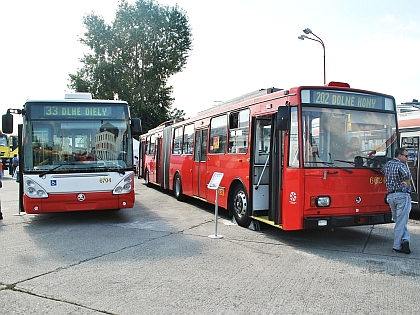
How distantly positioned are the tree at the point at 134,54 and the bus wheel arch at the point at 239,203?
2872cm

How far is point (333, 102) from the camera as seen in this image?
743 cm

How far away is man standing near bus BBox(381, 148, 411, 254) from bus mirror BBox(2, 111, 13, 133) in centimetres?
769

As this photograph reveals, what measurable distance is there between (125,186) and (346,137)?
5.02 m

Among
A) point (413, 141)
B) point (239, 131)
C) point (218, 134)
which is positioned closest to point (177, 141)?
point (218, 134)

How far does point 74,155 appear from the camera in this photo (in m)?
9.46

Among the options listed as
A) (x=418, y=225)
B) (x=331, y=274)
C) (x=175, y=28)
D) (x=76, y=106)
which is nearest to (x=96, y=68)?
(x=175, y=28)

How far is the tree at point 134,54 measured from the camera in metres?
37.2

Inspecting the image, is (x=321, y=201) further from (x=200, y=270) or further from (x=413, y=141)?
(x=413, y=141)

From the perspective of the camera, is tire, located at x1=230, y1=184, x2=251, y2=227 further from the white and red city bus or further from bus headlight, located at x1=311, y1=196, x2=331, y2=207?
the white and red city bus

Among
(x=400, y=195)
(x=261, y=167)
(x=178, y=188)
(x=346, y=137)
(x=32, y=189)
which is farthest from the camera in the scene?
(x=178, y=188)

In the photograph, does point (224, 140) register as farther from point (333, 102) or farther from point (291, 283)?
point (291, 283)

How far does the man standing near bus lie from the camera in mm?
6918

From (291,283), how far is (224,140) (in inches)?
215

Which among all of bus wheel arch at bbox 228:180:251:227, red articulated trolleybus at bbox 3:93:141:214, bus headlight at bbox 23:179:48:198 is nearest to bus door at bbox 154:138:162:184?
red articulated trolleybus at bbox 3:93:141:214
